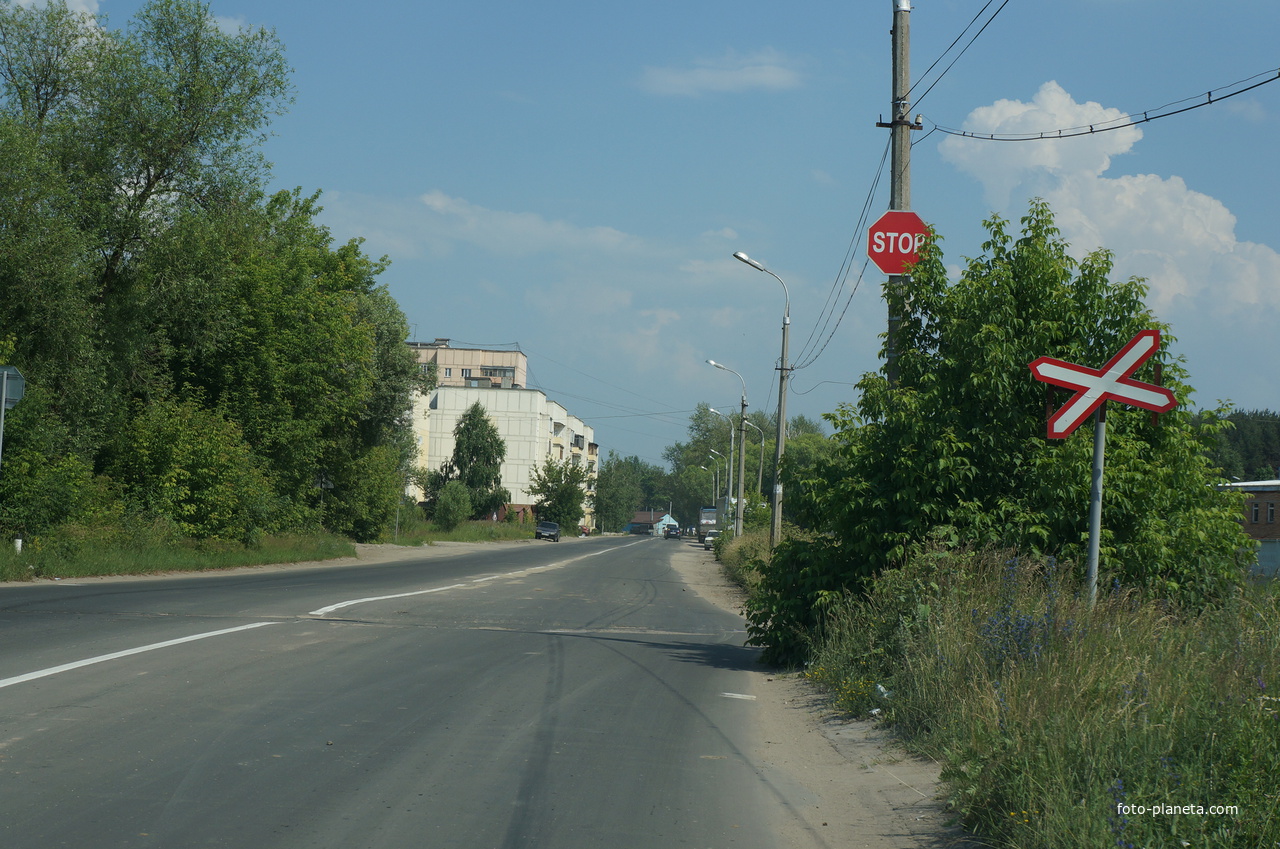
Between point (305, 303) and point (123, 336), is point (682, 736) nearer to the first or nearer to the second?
point (123, 336)

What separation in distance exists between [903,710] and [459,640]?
6.37m

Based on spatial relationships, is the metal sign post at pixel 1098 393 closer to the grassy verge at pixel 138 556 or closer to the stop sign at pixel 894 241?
the stop sign at pixel 894 241

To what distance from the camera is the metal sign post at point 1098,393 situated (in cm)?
715

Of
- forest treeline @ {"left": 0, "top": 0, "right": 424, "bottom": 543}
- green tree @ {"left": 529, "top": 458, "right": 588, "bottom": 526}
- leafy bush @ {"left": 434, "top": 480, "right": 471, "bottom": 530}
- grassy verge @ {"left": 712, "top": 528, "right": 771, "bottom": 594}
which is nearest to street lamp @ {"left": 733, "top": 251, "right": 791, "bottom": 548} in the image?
grassy verge @ {"left": 712, "top": 528, "right": 771, "bottom": 594}

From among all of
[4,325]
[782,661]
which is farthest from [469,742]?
[4,325]

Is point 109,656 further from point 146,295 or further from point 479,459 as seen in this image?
point 479,459

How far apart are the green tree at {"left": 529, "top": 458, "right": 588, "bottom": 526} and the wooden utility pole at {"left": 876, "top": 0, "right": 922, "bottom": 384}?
290ft

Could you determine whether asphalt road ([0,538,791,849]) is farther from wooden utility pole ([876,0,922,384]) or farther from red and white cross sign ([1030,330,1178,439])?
wooden utility pole ([876,0,922,384])

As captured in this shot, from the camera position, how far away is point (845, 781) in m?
6.48

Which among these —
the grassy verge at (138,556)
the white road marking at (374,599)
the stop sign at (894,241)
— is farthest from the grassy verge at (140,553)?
the stop sign at (894,241)

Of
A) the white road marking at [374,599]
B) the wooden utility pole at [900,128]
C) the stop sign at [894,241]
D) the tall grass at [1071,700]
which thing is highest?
the wooden utility pole at [900,128]

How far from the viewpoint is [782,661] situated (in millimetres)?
11781

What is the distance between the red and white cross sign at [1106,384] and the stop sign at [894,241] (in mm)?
4234

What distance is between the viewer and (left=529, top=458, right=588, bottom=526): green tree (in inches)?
3967
